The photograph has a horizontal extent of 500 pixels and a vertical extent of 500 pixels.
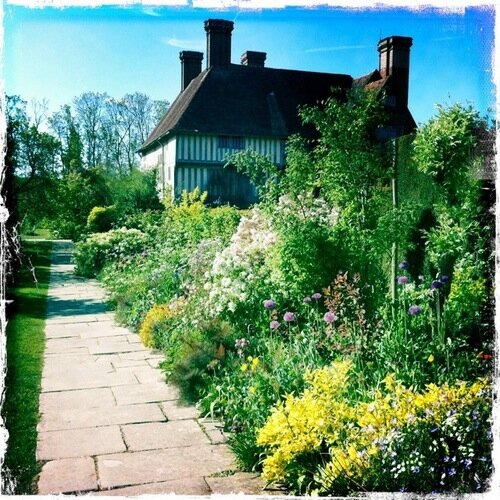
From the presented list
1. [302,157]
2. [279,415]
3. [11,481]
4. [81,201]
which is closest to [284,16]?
[279,415]

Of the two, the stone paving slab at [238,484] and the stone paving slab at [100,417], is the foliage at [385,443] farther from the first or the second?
the stone paving slab at [100,417]

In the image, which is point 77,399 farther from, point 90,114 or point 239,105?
point 239,105

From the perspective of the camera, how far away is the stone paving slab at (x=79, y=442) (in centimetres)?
332

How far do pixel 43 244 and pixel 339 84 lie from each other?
38.2 feet

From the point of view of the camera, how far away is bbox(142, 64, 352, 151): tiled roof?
46.7 ft

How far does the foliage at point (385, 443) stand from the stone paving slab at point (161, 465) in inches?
16.7

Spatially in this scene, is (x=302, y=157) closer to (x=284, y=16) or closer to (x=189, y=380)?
(x=189, y=380)

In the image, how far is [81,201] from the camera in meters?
14.6

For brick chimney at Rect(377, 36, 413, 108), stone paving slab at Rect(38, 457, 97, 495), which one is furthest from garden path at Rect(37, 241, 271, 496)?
brick chimney at Rect(377, 36, 413, 108)

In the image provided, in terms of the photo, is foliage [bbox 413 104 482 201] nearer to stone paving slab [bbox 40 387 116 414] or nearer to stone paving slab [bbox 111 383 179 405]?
stone paving slab [bbox 111 383 179 405]

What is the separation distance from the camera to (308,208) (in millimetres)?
6566

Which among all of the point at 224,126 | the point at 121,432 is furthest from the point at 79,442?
the point at 224,126

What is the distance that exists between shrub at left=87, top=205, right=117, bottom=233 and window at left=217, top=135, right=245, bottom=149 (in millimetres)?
3534

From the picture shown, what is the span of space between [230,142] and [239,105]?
1191 millimetres
